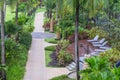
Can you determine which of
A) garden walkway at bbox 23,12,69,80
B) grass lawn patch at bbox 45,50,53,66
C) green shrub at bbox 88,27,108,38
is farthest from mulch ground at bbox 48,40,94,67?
green shrub at bbox 88,27,108,38

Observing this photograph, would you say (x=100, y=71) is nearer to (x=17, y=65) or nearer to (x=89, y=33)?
(x=17, y=65)

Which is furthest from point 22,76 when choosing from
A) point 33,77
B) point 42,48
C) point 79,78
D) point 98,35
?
point 98,35

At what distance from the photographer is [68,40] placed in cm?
3944

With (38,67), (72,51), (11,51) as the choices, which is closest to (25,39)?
(72,51)

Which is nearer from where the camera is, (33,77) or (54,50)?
(33,77)

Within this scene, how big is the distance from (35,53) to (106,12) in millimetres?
16674

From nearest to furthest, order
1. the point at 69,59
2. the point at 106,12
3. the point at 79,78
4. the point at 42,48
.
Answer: the point at 79,78, the point at 69,59, the point at 42,48, the point at 106,12

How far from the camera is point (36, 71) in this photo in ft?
97.1

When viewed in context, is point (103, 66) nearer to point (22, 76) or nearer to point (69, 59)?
point (22, 76)

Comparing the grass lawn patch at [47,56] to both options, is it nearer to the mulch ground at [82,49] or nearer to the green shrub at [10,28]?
the mulch ground at [82,49]

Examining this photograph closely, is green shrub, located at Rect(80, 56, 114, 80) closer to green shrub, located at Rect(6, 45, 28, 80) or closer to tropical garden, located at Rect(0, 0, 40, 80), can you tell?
tropical garden, located at Rect(0, 0, 40, 80)

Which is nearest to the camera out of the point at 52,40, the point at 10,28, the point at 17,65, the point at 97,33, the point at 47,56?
the point at 17,65

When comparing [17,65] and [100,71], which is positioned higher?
[100,71]

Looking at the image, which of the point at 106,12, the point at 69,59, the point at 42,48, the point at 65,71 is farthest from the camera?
the point at 106,12
